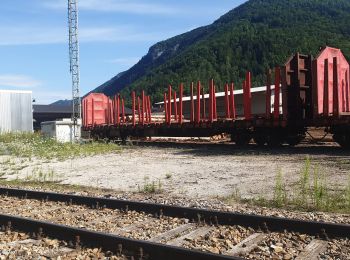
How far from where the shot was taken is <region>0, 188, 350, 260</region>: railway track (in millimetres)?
5457

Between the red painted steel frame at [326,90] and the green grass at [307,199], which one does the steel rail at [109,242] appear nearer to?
the green grass at [307,199]

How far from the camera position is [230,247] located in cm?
582

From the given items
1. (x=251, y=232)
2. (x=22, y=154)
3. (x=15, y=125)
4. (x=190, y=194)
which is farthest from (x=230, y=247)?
(x=15, y=125)

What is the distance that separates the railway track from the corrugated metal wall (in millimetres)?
35428

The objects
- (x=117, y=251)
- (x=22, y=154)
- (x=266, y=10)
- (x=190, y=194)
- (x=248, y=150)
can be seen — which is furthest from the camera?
(x=266, y=10)

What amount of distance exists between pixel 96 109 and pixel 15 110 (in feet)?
45.2

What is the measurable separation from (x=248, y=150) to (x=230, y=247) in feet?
41.8

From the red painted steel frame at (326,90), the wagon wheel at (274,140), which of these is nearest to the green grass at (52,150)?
the wagon wheel at (274,140)

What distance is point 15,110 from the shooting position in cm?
4297

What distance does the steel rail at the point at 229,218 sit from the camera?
6.09 meters

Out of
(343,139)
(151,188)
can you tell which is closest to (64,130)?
(343,139)

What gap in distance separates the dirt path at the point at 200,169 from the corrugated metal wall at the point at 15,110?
25695mm

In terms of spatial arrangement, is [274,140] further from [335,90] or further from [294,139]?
[335,90]

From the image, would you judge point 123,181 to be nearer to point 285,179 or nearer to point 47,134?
point 285,179
